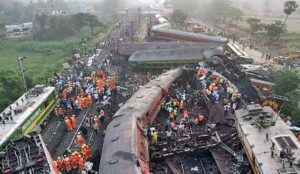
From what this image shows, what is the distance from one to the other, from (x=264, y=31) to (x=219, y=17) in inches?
483

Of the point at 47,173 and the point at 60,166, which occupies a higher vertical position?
the point at 47,173

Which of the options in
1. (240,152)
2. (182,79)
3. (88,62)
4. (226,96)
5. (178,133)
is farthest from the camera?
(88,62)

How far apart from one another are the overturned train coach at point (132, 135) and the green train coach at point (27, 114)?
491cm

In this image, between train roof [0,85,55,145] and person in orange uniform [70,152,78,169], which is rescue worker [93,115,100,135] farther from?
person in orange uniform [70,152,78,169]

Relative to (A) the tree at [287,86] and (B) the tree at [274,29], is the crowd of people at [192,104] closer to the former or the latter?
(A) the tree at [287,86]

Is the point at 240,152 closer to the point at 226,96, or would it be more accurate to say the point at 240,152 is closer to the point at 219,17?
the point at 226,96

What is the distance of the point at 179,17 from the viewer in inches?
2249

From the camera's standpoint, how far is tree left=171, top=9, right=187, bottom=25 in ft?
186

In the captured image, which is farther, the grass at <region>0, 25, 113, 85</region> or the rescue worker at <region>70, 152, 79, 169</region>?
the grass at <region>0, 25, 113, 85</region>

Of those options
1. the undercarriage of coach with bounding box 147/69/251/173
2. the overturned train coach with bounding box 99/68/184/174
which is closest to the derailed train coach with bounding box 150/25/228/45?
the undercarriage of coach with bounding box 147/69/251/173

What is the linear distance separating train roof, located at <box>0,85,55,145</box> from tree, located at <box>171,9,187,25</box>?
1393 inches

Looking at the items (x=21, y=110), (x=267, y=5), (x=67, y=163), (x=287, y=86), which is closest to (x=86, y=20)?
(x=21, y=110)

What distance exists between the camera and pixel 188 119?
2159cm

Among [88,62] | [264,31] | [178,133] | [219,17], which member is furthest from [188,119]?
[219,17]
